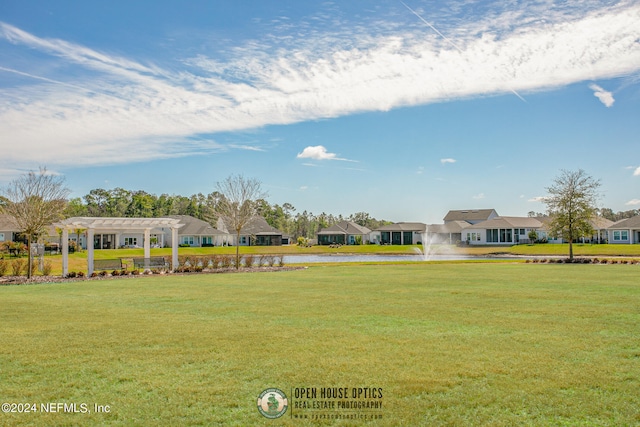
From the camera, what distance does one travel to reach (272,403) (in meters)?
5.64

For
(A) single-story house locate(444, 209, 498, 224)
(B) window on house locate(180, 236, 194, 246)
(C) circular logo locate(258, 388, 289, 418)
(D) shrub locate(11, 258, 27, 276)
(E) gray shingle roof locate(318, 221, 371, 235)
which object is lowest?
(C) circular logo locate(258, 388, 289, 418)

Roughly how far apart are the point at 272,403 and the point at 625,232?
235 feet

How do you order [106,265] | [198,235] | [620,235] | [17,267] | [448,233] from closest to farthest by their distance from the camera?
[17,267], [106,265], [620,235], [198,235], [448,233]

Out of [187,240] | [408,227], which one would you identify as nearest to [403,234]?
[408,227]

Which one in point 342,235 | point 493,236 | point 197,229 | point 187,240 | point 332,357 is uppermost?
point 197,229

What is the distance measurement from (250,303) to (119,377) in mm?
6982

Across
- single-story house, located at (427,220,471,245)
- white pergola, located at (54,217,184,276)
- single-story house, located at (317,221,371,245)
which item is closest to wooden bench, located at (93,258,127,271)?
white pergola, located at (54,217,184,276)

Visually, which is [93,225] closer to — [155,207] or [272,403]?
[272,403]

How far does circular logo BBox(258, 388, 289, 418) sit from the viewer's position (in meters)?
5.43

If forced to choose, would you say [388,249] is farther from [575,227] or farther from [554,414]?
[554,414]

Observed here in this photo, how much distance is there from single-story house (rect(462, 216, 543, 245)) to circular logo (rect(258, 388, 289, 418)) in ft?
227

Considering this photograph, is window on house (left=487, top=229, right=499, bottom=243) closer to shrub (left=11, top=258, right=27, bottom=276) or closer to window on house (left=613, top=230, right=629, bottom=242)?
window on house (left=613, top=230, right=629, bottom=242)

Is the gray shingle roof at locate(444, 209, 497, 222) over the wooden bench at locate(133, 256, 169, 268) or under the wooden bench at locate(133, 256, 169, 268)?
over

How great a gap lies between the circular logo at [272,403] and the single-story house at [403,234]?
74000 mm
